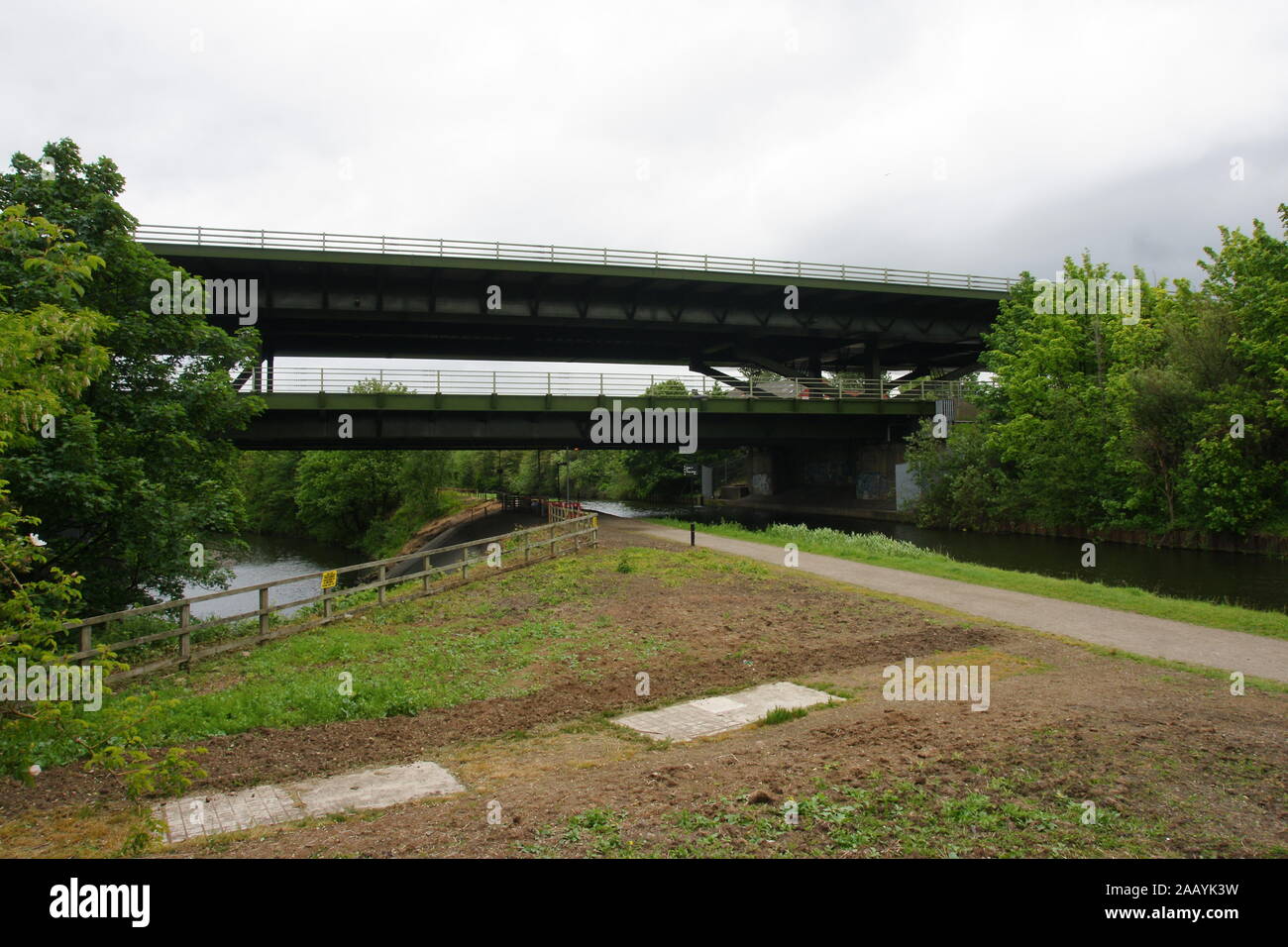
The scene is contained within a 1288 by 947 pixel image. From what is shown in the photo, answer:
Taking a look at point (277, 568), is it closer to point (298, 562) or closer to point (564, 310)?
point (298, 562)

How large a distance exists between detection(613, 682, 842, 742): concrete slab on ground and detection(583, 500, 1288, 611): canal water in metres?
14.1

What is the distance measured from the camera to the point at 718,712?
941cm

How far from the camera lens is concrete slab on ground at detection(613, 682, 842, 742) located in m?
8.75

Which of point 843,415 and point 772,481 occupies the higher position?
point 843,415

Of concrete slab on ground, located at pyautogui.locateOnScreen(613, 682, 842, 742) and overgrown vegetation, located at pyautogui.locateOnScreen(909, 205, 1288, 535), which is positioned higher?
overgrown vegetation, located at pyautogui.locateOnScreen(909, 205, 1288, 535)

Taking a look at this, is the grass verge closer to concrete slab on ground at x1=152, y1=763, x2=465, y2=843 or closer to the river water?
the river water

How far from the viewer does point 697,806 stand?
582 centimetres

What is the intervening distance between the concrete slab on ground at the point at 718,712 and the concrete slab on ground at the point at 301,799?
2.54 meters

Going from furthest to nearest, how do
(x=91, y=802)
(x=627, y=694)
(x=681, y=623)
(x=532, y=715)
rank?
(x=681, y=623) → (x=627, y=694) → (x=532, y=715) → (x=91, y=802)

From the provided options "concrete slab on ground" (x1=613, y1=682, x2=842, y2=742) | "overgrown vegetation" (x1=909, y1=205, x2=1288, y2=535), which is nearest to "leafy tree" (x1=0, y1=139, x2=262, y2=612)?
"concrete slab on ground" (x1=613, y1=682, x2=842, y2=742)

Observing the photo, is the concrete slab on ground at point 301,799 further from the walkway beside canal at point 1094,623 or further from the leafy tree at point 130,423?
the walkway beside canal at point 1094,623
